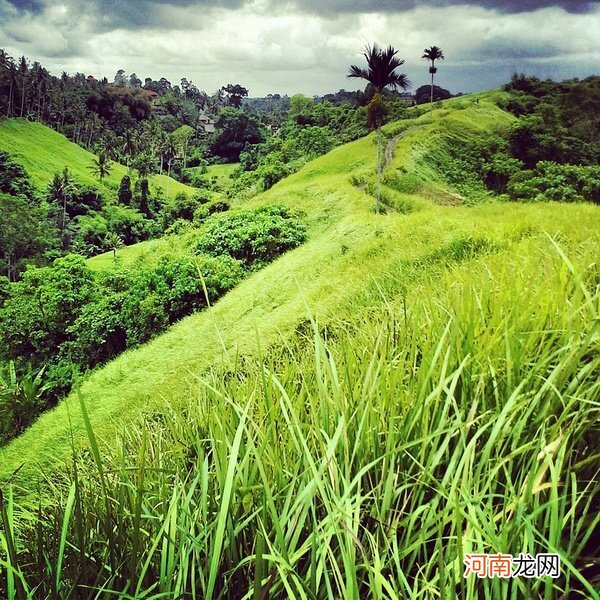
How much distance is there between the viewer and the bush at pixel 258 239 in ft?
39.4

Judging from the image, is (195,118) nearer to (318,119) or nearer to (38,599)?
(318,119)

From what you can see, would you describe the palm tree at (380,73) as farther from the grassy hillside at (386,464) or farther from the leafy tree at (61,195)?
the leafy tree at (61,195)

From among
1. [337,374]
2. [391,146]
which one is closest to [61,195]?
[391,146]

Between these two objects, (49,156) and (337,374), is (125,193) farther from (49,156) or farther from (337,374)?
(337,374)

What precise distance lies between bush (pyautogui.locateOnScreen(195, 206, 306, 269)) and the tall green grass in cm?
1087

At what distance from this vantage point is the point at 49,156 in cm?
5009

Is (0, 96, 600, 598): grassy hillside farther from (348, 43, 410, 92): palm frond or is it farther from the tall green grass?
(348, 43, 410, 92): palm frond

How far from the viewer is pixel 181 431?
4.87ft

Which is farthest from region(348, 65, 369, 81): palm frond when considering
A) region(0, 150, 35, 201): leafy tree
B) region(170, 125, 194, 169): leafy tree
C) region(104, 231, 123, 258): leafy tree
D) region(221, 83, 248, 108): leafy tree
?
region(221, 83, 248, 108): leafy tree

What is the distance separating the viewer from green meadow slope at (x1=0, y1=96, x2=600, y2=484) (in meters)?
4.20

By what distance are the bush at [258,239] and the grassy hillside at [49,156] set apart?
40.8 m

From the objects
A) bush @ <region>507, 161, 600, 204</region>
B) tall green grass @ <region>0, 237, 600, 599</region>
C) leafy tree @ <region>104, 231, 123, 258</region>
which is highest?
bush @ <region>507, 161, 600, 204</region>

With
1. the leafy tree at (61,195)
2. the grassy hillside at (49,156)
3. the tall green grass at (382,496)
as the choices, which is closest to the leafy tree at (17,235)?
the leafy tree at (61,195)

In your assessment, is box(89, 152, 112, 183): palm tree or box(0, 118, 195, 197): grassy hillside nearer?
box(0, 118, 195, 197): grassy hillside
